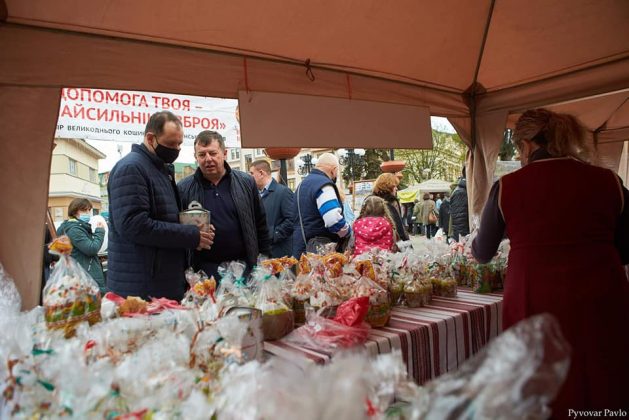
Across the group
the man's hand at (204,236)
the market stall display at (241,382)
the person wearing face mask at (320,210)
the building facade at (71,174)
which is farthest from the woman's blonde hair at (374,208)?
the building facade at (71,174)

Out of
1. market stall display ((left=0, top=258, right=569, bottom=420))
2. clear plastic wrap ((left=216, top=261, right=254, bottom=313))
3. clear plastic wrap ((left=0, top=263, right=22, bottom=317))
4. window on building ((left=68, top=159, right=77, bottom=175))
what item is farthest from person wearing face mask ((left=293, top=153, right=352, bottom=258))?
window on building ((left=68, top=159, right=77, bottom=175))

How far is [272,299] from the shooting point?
166cm

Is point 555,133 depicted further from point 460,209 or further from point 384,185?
point 460,209

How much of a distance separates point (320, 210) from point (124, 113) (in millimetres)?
1670

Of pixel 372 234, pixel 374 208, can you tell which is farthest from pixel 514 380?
pixel 374 208

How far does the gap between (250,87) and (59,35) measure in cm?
94

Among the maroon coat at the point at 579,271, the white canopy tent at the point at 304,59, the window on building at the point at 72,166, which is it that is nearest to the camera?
the maroon coat at the point at 579,271

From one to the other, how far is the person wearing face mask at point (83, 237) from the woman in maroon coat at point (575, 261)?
384 centimetres

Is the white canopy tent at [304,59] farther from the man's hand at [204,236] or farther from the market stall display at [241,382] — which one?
the market stall display at [241,382]

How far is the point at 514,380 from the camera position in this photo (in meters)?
0.61

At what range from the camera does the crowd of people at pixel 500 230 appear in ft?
4.77

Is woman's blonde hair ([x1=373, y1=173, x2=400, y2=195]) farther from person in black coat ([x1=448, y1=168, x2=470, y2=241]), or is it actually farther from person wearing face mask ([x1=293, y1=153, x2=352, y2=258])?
person in black coat ([x1=448, y1=168, x2=470, y2=241])

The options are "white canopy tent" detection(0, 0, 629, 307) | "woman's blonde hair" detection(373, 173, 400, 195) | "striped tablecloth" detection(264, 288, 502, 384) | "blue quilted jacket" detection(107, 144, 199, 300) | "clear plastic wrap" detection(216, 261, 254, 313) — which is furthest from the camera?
"woman's blonde hair" detection(373, 173, 400, 195)

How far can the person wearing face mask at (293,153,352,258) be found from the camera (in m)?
3.27
